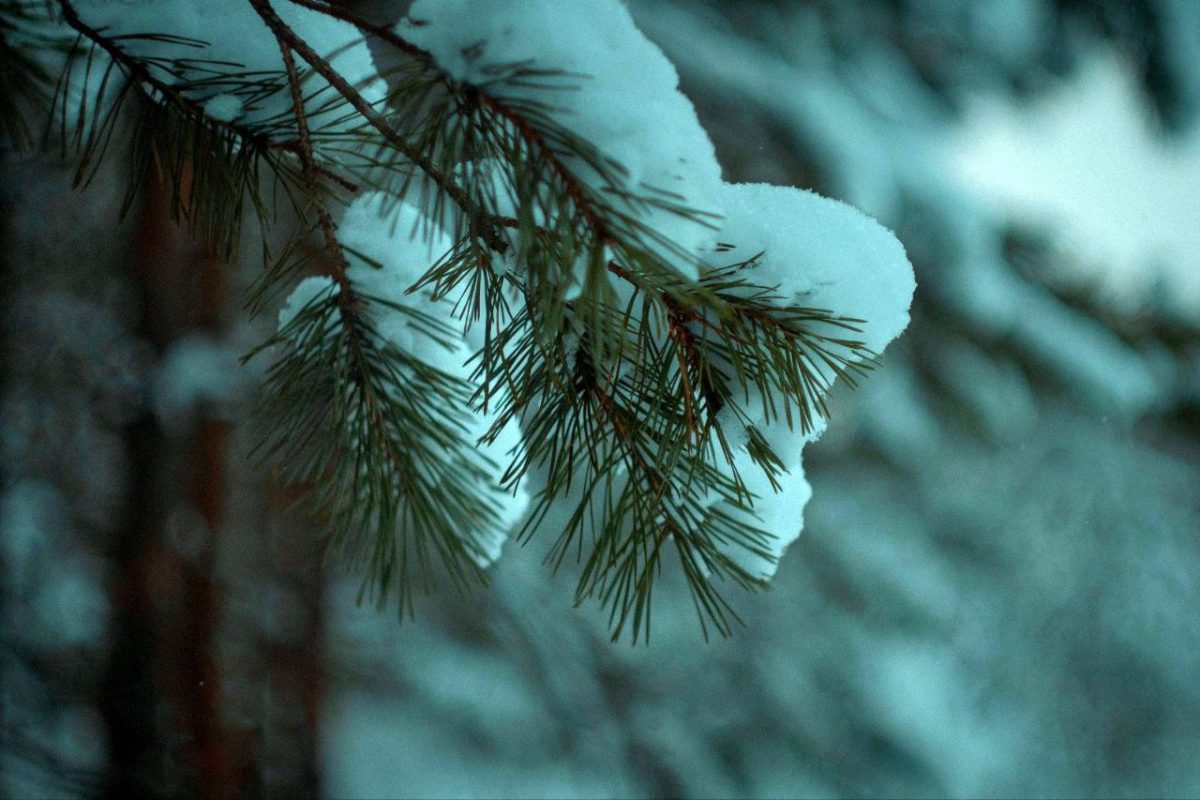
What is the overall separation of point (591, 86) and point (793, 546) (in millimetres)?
2728

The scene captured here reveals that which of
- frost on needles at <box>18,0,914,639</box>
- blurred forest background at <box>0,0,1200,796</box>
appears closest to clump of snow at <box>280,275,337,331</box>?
frost on needles at <box>18,0,914,639</box>

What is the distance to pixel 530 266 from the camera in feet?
1.45

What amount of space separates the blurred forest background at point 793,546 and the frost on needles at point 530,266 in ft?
3.34

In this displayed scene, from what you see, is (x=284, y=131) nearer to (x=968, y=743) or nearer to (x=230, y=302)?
(x=230, y=302)

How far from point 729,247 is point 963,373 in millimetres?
2133

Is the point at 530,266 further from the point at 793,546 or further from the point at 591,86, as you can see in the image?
the point at 793,546

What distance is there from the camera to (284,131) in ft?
2.06

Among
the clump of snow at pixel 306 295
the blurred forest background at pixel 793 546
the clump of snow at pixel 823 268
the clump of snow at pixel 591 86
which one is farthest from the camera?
the blurred forest background at pixel 793 546

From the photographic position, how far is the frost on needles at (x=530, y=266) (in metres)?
0.42

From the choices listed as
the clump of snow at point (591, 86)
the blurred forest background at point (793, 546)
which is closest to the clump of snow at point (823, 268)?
the clump of snow at point (591, 86)

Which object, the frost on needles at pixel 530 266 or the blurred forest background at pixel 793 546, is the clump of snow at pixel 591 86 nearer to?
the frost on needles at pixel 530 266

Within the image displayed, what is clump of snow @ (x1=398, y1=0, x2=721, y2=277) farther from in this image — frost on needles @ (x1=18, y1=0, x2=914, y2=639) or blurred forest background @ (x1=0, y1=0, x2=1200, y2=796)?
blurred forest background @ (x1=0, y1=0, x2=1200, y2=796)

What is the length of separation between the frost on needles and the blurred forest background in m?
1.02

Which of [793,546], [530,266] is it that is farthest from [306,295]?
[793,546]
